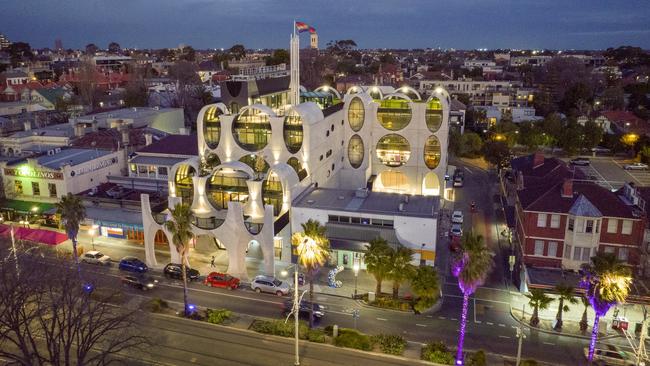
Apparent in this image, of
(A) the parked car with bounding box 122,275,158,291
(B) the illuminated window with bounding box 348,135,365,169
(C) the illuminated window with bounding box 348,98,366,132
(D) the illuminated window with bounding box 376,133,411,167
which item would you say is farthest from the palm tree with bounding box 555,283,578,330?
(C) the illuminated window with bounding box 348,98,366,132

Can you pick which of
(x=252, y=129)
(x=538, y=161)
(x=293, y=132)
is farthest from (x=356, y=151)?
(x=538, y=161)

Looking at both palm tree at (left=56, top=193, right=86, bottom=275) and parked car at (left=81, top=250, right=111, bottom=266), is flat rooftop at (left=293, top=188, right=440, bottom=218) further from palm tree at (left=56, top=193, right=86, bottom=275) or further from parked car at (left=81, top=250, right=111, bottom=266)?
palm tree at (left=56, top=193, right=86, bottom=275)


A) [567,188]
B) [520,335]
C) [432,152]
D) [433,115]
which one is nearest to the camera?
[520,335]

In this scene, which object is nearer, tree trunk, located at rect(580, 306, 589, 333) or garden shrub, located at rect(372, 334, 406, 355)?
garden shrub, located at rect(372, 334, 406, 355)

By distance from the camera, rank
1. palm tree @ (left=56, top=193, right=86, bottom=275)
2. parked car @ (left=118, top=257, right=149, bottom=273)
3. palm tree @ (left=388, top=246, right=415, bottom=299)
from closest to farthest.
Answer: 1. palm tree @ (left=388, top=246, right=415, bottom=299)
2. palm tree @ (left=56, top=193, right=86, bottom=275)
3. parked car @ (left=118, top=257, right=149, bottom=273)

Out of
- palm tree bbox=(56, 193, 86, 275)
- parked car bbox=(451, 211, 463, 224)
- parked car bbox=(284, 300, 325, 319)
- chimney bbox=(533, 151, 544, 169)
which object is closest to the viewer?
parked car bbox=(284, 300, 325, 319)

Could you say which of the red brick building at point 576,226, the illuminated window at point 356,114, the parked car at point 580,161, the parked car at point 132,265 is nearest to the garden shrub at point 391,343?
the red brick building at point 576,226

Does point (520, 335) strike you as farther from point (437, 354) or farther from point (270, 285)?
point (270, 285)
